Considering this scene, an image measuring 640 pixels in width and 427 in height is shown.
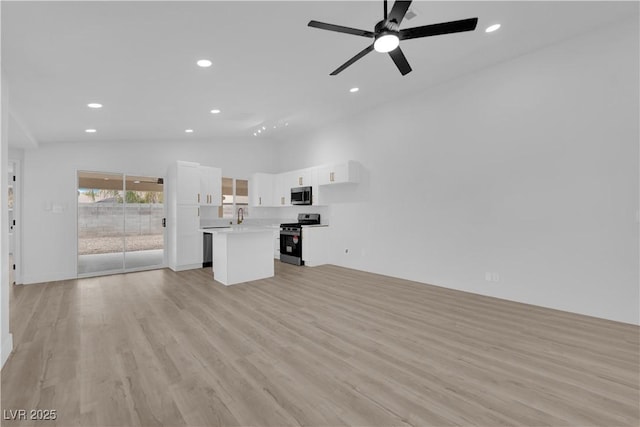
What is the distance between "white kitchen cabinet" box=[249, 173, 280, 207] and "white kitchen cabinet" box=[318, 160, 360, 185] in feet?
6.39

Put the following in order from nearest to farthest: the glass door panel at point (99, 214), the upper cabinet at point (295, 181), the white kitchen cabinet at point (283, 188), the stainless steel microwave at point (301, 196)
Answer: the glass door panel at point (99, 214) < the upper cabinet at point (295, 181) < the stainless steel microwave at point (301, 196) < the white kitchen cabinet at point (283, 188)

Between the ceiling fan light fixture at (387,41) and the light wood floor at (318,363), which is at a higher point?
the ceiling fan light fixture at (387,41)

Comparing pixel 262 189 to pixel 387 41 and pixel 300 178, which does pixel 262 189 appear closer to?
pixel 300 178

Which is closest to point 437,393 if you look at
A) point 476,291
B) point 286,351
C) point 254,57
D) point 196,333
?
point 286,351

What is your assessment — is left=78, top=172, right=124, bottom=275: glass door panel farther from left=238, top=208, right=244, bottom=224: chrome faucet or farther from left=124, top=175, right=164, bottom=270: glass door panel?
left=238, top=208, right=244, bottom=224: chrome faucet

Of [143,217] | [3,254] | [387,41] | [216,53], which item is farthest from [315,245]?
[3,254]

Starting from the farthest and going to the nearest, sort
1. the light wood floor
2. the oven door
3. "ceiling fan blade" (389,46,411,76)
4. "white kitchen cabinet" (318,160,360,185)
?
1. the oven door
2. "white kitchen cabinet" (318,160,360,185)
3. "ceiling fan blade" (389,46,411,76)
4. the light wood floor

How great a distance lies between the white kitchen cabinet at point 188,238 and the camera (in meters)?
6.04

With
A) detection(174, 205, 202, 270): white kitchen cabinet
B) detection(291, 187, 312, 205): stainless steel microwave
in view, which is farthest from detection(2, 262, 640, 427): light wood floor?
detection(291, 187, 312, 205): stainless steel microwave

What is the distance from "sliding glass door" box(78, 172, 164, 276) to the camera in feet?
18.7

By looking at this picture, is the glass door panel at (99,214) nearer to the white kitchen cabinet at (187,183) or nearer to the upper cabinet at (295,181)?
the white kitchen cabinet at (187,183)

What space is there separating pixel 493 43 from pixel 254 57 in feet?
9.60

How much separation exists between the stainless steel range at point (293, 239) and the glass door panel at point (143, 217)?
2.77 meters

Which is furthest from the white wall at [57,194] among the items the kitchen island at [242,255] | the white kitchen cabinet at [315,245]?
the white kitchen cabinet at [315,245]
